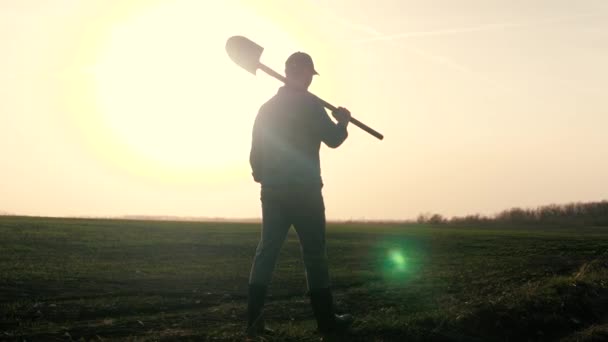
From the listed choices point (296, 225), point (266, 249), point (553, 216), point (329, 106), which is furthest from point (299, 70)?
point (553, 216)

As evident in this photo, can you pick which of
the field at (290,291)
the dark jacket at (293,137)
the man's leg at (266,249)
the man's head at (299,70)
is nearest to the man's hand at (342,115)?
the dark jacket at (293,137)

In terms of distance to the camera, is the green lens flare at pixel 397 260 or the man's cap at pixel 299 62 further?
the green lens flare at pixel 397 260

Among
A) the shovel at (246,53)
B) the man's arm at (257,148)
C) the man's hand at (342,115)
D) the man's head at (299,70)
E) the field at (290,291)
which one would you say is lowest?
the field at (290,291)

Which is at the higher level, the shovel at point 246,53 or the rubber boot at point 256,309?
the shovel at point 246,53

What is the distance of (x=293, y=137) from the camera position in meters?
6.94

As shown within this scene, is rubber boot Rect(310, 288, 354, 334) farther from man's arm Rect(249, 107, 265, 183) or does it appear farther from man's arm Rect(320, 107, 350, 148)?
man's arm Rect(320, 107, 350, 148)

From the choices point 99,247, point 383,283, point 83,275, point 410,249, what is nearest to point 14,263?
point 83,275

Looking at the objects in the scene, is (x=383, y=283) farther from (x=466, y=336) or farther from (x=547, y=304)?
(x=466, y=336)

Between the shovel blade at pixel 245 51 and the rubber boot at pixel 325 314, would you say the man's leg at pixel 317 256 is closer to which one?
the rubber boot at pixel 325 314

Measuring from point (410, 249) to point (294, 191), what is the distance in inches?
525

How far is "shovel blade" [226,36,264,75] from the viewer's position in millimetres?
8125

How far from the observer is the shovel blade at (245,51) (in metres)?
8.12

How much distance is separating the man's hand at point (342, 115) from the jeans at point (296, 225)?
0.86 metres

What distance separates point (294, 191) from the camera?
680 centimetres
